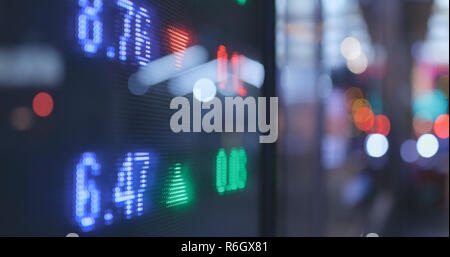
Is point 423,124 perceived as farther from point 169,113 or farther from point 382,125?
point 169,113

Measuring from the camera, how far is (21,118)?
97cm

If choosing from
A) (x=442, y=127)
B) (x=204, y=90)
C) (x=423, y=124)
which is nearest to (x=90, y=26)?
(x=204, y=90)

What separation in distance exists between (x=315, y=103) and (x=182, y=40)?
160 centimetres

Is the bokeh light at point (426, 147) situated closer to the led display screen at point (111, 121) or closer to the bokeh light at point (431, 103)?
the bokeh light at point (431, 103)

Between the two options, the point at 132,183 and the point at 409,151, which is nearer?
the point at 132,183

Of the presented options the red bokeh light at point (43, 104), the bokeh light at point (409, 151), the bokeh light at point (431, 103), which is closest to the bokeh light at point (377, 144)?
the bokeh light at point (409, 151)

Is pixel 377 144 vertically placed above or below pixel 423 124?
below

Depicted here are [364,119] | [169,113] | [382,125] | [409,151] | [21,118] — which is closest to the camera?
[21,118]

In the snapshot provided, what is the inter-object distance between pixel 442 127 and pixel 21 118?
13.3ft

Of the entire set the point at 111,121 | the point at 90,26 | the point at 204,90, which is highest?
the point at 90,26

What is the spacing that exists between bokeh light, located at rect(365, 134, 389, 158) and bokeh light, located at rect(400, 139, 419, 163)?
0.55ft

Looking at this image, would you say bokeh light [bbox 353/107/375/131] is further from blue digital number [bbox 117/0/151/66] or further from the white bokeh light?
blue digital number [bbox 117/0/151/66]

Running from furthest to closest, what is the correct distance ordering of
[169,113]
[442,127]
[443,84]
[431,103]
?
[431,103] → [443,84] → [442,127] → [169,113]

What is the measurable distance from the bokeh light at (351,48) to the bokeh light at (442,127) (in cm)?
98
